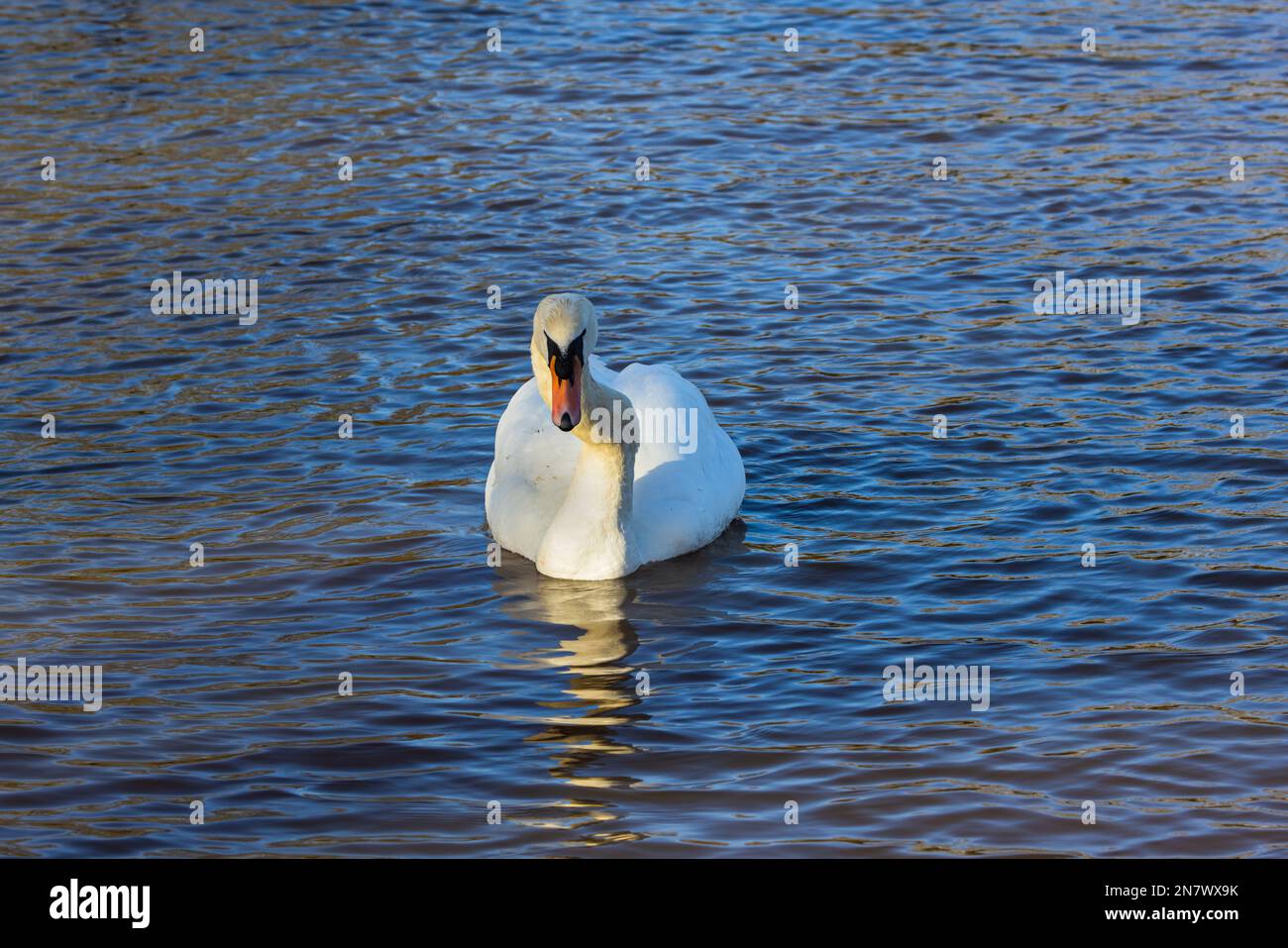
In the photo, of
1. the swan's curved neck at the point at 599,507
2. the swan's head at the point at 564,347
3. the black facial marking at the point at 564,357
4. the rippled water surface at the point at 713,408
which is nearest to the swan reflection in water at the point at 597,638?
the rippled water surface at the point at 713,408

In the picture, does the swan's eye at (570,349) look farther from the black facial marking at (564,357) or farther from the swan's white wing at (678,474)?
the swan's white wing at (678,474)

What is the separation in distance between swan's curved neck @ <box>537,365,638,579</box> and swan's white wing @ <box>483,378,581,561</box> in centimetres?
22

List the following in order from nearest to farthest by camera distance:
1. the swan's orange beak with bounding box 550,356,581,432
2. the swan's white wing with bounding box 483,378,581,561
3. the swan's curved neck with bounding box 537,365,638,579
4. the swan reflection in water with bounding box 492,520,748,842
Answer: the swan reflection in water with bounding box 492,520,748,842 → the swan's orange beak with bounding box 550,356,581,432 → the swan's curved neck with bounding box 537,365,638,579 → the swan's white wing with bounding box 483,378,581,561

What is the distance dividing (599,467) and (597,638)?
1.02 m

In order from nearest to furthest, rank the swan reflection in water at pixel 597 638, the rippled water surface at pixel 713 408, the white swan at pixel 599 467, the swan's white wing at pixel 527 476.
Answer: the rippled water surface at pixel 713 408
the swan reflection in water at pixel 597 638
the white swan at pixel 599 467
the swan's white wing at pixel 527 476

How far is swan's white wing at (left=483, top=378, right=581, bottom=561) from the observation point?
1094 centimetres

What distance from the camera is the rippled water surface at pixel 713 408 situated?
8422 mm

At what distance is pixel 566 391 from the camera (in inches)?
388

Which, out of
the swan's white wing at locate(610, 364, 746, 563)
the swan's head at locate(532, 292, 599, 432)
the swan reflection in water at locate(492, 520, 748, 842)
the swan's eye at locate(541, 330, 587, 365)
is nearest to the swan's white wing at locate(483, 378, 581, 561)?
the swan reflection in water at locate(492, 520, 748, 842)

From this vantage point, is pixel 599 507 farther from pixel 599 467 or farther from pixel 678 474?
pixel 678 474

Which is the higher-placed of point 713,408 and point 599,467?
point 713,408

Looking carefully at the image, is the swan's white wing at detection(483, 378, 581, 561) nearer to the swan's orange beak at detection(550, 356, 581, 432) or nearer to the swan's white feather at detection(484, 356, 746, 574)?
the swan's white feather at detection(484, 356, 746, 574)

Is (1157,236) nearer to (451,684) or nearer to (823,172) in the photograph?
→ (823,172)

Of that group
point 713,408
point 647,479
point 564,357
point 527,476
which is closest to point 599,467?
point 647,479
